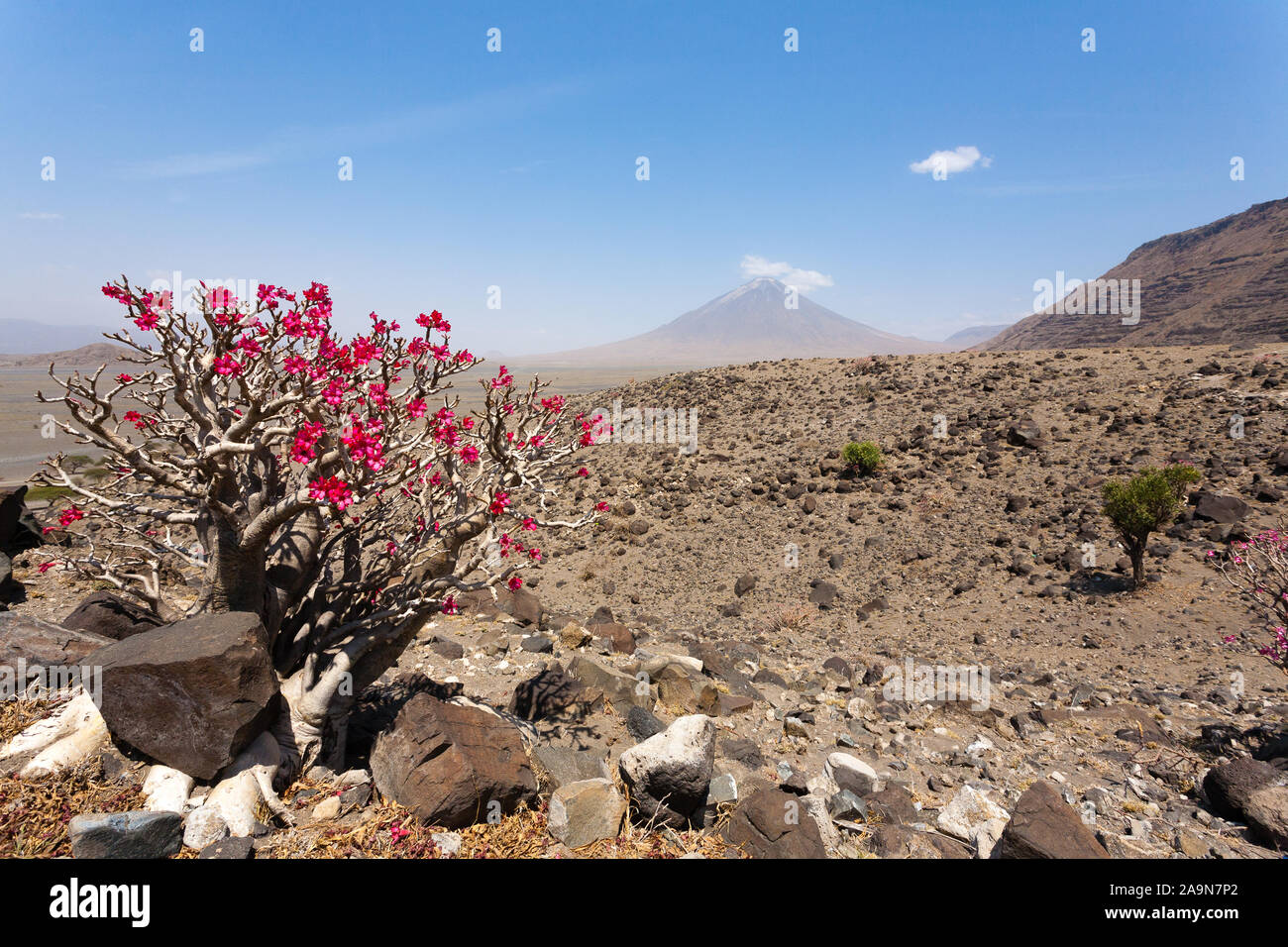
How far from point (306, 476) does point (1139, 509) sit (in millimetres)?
12473

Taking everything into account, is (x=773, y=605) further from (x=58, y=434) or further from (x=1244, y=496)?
(x=58, y=434)

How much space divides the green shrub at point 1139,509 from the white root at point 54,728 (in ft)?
45.0

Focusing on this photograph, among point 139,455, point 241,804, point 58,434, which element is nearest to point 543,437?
point 139,455

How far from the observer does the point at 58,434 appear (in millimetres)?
36969

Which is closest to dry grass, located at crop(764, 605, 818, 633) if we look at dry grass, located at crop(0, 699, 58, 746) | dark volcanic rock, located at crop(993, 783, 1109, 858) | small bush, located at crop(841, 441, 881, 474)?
small bush, located at crop(841, 441, 881, 474)

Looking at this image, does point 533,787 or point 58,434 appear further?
point 58,434

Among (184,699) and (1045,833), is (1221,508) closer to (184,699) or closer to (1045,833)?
(1045,833)

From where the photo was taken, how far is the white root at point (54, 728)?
3.94 metres

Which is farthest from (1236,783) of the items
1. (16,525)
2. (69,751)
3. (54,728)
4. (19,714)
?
(16,525)

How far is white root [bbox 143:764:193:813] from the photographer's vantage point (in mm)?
3602

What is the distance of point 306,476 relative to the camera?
15.8 ft

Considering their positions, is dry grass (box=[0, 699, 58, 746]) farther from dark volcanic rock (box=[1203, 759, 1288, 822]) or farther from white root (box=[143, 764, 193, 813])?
dark volcanic rock (box=[1203, 759, 1288, 822])
